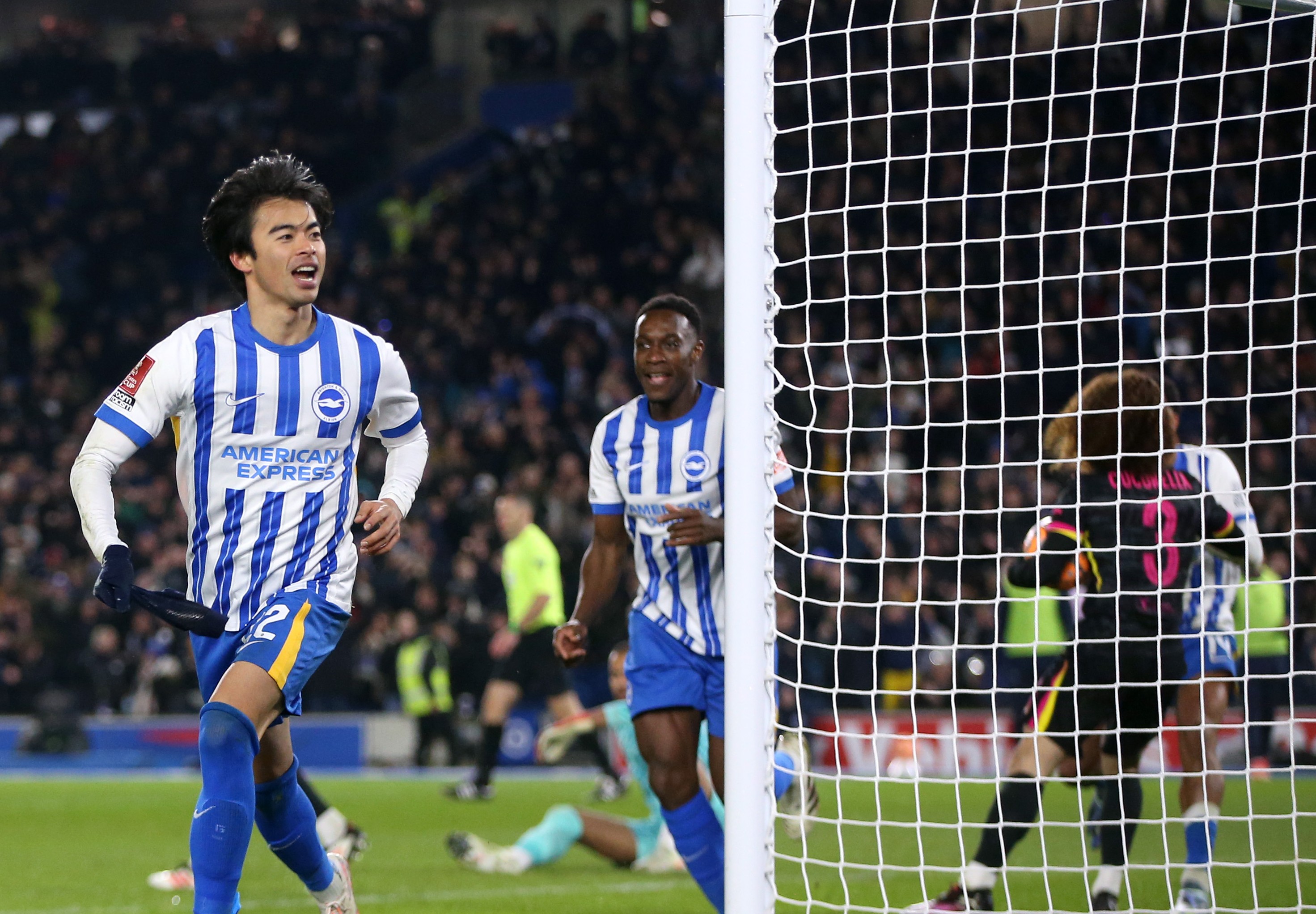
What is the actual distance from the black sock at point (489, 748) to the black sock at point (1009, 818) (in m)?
5.94

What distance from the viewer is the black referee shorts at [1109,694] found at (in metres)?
5.14

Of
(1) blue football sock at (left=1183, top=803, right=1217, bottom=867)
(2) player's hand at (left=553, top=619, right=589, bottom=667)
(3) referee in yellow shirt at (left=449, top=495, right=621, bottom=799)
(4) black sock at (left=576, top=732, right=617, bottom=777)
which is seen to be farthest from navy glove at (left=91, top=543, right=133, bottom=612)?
(4) black sock at (left=576, top=732, right=617, bottom=777)

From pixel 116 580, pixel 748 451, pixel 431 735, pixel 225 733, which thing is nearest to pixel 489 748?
pixel 431 735

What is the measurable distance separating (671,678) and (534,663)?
5.55 m

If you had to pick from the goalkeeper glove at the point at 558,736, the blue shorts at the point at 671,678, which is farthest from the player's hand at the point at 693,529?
the goalkeeper glove at the point at 558,736

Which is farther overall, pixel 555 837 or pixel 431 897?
pixel 555 837

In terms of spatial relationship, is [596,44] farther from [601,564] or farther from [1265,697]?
[601,564]

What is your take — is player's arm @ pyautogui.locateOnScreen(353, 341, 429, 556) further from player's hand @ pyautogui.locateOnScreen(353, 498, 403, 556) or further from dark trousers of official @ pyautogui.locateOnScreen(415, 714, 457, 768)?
dark trousers of official @ pyautogui.locateOnScreen(415, 714, 457, 768)

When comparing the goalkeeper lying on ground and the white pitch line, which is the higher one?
the goalkeeper lying on ground

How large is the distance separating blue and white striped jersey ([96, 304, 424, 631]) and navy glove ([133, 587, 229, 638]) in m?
0.14

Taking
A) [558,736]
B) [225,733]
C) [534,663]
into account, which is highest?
[225,733]

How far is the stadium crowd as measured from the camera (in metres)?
13.3

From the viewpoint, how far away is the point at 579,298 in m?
18.4

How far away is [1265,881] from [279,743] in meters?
3.95
